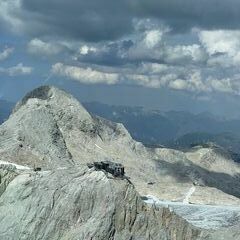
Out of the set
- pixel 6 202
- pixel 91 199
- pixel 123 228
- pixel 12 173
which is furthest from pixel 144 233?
pixel 12 173

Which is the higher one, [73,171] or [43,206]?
[73,171]

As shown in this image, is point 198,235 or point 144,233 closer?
point 144,233

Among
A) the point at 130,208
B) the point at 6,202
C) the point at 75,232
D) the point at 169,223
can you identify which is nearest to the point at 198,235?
the point at 169,223

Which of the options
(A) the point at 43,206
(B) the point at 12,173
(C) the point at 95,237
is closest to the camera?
(C) the point at 95,237

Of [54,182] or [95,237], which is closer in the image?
[95,237]

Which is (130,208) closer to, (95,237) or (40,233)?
(95,237)

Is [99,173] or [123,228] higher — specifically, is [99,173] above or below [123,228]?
above

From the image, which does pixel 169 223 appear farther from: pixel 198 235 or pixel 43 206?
pixel 43 206

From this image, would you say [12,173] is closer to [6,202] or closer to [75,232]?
[6,202]

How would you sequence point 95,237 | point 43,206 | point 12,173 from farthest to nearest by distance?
1. point 12,173
2. point 43,206
3. point 95,237
